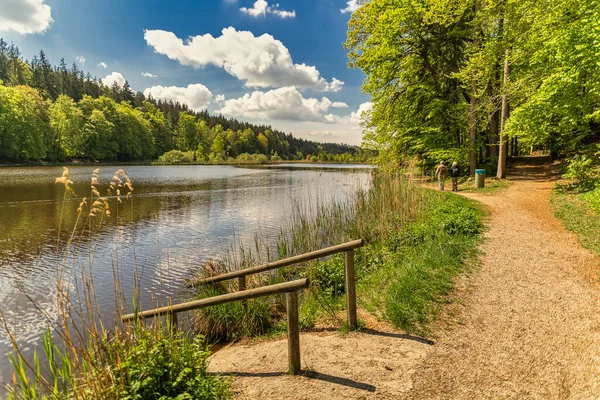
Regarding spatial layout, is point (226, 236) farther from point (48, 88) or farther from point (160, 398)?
point (48, 88)

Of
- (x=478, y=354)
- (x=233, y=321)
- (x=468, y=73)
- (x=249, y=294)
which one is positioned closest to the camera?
(x=249, y=294)

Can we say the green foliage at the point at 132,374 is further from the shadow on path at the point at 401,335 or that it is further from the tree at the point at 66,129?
the tree at the point at 66,129

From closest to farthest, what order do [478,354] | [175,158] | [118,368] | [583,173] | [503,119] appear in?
[118,368]
[478,354]
[583,173]
[503,119]
[175,158]

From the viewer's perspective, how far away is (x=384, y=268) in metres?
7.30

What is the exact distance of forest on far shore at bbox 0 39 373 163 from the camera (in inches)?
2110

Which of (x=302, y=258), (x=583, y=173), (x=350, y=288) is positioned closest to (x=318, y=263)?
(x=302, y=258)

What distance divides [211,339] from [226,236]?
7535 millimetres

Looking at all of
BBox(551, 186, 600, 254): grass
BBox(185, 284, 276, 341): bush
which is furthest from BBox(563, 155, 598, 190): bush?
BBox(185, 284, 276, 341): bush

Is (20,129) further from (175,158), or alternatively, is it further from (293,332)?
(293,332)

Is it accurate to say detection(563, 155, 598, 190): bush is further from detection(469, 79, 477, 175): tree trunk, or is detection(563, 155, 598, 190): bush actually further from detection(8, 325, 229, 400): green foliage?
detection(8, 325, 229, 400): green foliage

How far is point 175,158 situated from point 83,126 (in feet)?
75.4

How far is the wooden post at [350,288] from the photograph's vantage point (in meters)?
4.60

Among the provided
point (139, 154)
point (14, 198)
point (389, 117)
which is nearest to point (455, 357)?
point (389, 117)

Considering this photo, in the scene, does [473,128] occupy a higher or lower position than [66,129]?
lower
